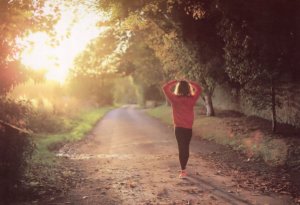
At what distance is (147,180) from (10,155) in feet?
10.4

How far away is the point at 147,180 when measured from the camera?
388 inches

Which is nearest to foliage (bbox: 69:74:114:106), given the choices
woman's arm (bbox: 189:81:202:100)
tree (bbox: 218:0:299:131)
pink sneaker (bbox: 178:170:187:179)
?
tree (bbox: 218:0:299:131)

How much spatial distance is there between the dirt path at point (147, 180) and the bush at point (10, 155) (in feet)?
2.89

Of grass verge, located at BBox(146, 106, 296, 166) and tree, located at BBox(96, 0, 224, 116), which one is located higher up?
tree, located at BBox(96, 0, 224, 116)

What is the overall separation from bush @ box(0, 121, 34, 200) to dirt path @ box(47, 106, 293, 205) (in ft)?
2.89

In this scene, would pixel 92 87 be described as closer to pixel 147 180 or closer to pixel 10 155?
pixel 147 180

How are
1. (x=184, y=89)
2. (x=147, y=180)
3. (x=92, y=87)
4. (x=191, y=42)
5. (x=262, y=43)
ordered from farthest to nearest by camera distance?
(x=92, y=87) < (x=191, y=42) < (x=262, y=43) < (x=184, y=89) < (x=147, y=180)

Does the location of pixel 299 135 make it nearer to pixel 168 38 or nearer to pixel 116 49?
pixel 168 38

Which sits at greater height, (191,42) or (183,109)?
(191,42)

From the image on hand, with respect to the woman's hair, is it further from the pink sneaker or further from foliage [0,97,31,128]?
foliage [0,97,31,128]

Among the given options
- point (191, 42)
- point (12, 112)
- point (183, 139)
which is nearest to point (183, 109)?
point (183, 139)

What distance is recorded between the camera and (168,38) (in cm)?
2411

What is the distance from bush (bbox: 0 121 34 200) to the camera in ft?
27.0

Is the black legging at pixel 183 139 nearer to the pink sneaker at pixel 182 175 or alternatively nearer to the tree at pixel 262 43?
the pink sneaker at pixel 182 175
